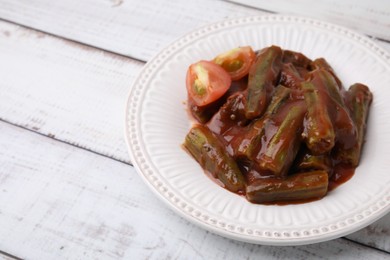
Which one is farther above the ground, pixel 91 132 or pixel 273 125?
pixel 273 125

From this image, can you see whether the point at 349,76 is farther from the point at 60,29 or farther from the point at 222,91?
the point at 60,29

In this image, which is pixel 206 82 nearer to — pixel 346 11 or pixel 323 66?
pixel 323 66

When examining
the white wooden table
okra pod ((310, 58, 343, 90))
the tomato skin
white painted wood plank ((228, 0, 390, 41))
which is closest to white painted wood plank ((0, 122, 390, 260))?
the white wooden table

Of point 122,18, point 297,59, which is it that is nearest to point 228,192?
point 297,59

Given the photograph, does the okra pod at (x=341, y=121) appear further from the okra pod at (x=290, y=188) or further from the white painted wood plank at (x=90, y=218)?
the white painted wood plank at (x=90, y=218)

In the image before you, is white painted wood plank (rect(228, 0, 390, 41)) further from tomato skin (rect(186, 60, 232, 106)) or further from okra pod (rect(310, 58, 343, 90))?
tomato skin (rect(186, 60, 232, 106))

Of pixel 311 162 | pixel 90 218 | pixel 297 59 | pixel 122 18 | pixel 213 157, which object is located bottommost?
pixel 90 218

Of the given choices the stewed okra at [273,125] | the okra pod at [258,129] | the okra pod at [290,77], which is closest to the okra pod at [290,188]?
the stewed okra at [273,125]
